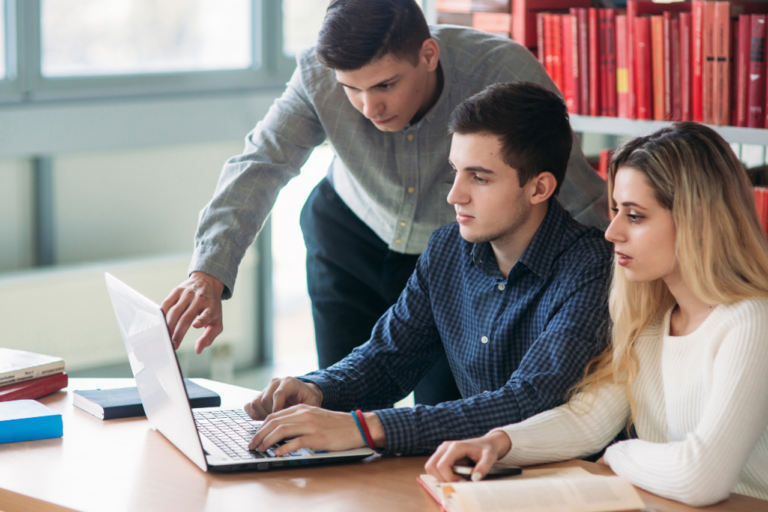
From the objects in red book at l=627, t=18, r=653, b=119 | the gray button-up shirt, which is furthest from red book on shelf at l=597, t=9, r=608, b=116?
the gray button-up shirt

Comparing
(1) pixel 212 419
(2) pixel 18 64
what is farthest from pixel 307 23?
(1) pixel 212 419

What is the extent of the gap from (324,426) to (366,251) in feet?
2.90

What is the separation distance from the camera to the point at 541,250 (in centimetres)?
153

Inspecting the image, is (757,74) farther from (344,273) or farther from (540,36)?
(344,273)

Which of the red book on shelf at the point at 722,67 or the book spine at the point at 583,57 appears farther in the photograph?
the book spine at the point at 583,57

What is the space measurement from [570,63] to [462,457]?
150cm

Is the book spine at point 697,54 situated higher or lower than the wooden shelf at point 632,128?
higher

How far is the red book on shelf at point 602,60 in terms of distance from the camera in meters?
2.30

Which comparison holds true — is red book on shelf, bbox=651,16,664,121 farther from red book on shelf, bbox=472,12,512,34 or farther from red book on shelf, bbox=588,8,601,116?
red book on shelf, bbox=472,12,512,34

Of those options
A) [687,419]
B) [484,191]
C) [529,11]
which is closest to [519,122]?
[484,191]

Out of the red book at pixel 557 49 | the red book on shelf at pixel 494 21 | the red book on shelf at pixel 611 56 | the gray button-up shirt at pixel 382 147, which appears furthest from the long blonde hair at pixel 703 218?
the red book on shelf at pixel 494 21

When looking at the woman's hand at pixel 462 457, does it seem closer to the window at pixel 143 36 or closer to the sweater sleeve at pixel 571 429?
the sweater sleeve at pixel 571 429

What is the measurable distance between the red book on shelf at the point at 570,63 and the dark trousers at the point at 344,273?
71cm

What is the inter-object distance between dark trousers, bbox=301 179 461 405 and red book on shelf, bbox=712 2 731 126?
79 centimetres
